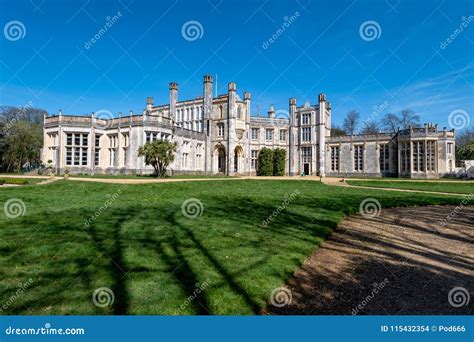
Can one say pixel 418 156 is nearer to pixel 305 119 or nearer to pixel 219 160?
pixel 305 119

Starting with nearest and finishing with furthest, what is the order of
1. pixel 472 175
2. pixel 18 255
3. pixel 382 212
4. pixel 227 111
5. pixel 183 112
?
pixel 18 255 → pixel 382 212 → pixel 472 175 → pixel 227 111 → pixel 183 112

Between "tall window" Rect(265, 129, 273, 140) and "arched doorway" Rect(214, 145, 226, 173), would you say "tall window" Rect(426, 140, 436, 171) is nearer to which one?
"tall window" Rect(265, 129, 273, 140)

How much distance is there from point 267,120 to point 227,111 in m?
8.05

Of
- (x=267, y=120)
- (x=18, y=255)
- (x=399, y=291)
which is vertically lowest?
(x=399, y=291)

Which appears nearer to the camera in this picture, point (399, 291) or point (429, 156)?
point (399, 291)

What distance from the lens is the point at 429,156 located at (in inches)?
1576

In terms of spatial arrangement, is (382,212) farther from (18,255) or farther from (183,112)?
(183,112)

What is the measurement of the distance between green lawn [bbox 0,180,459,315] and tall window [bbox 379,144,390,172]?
39024 millimetres

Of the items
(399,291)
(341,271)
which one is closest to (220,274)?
(341,271)

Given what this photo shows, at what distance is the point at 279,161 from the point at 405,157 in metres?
16.7

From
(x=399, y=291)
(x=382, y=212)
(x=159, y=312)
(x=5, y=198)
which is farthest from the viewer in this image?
(x=5, y=198)

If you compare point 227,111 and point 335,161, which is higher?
point 227,111
